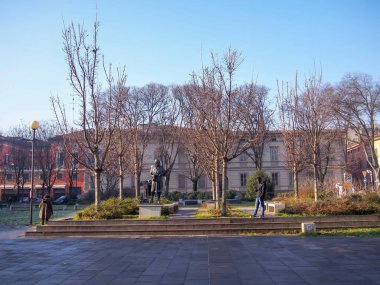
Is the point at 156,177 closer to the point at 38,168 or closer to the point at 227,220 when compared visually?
the point at 227,220

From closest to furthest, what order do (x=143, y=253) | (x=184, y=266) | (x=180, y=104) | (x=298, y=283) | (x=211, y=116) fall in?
1. (x=298, y=283)
2. (x=184, y=266)
3. (x=143, y=253)
4. (x=211, y=116)
5. (x=180, y=104)

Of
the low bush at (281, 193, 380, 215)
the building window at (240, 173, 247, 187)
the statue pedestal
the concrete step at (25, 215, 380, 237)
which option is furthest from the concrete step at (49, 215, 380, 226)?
the building window at (240, 173, 247, 187)

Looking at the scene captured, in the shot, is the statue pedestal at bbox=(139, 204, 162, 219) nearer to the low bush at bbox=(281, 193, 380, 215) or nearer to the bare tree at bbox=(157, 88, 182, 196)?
the low bush at bbox=(281, 193, 380, 215)

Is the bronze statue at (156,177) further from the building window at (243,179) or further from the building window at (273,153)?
the building window at (273,153)

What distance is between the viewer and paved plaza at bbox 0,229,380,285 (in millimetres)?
7562

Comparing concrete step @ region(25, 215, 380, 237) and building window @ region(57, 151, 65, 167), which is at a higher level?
building window @ region(57, 151, 65, 167)

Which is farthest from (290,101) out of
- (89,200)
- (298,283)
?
(89,200)

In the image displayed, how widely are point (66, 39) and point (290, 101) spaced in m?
14.2

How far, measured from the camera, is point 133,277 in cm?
779

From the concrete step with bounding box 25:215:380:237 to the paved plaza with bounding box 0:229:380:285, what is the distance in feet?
5.02

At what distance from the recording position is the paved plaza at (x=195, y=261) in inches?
298

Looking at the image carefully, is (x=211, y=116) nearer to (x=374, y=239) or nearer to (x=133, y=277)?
(x=374, y=239)

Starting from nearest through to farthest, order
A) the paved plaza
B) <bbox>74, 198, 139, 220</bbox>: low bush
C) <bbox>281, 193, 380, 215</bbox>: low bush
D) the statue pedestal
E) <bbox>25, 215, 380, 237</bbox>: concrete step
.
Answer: the paved plaza → <bbox>25, 215, 380, 237</bbox>: concrete step → <bbox>281, 193, 380, 215</bbox>: low bush → <bbox>74, 198, 139, 220</bbox>: low bush → the statue pedestal

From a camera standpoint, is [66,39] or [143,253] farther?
[66,39]
